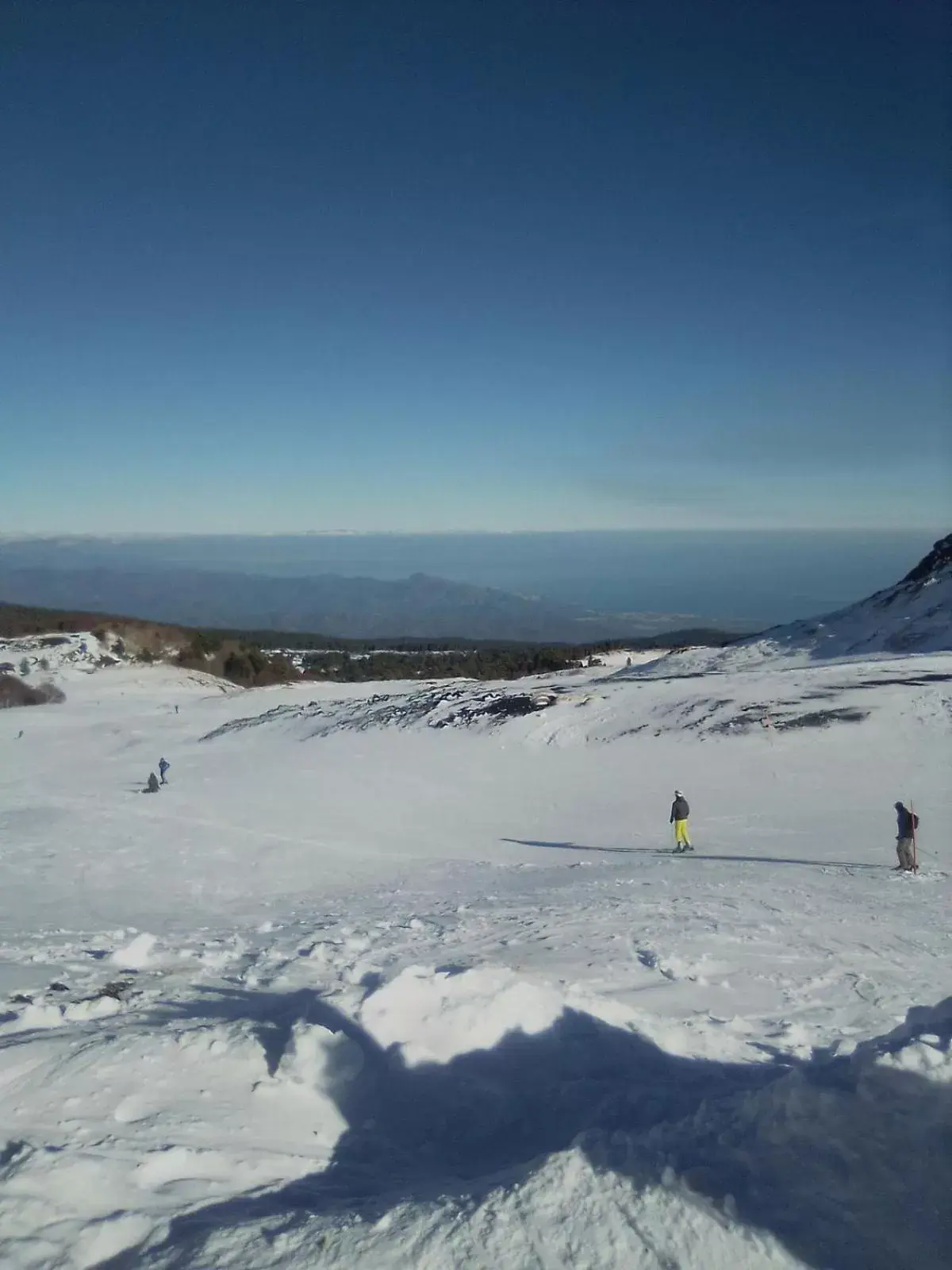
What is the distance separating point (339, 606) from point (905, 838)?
135m

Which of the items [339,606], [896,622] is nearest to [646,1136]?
[896,622]

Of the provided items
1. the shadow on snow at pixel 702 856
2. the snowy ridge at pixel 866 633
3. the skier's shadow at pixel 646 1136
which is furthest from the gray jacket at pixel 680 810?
the snowy ridge at pixel 866 633

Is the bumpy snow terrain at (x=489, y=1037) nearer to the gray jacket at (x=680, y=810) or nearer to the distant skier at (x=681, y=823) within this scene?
the distant skier at (x=681, y=823)

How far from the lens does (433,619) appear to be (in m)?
129

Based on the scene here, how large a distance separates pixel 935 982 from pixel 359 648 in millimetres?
66486

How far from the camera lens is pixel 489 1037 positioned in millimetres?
5023

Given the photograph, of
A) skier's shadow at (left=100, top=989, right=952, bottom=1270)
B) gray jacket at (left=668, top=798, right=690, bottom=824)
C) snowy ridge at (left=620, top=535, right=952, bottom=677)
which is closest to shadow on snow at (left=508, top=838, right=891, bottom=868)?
gray jacket at (left=668, top=798, right=690, bottom=824)

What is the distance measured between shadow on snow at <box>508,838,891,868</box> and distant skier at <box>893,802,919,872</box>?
1.24 ft

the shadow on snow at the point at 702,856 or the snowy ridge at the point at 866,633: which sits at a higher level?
the snowy ridge at the point at 866,633

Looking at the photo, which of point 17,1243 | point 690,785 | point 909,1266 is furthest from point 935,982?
point 690,785

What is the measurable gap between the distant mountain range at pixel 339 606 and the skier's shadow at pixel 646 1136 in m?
74.8

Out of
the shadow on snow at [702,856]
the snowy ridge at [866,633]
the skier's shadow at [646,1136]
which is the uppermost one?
the snowy ridge at [866,633]

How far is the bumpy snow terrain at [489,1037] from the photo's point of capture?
3.14 meters

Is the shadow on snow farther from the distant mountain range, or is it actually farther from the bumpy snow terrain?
the distant mountain range
